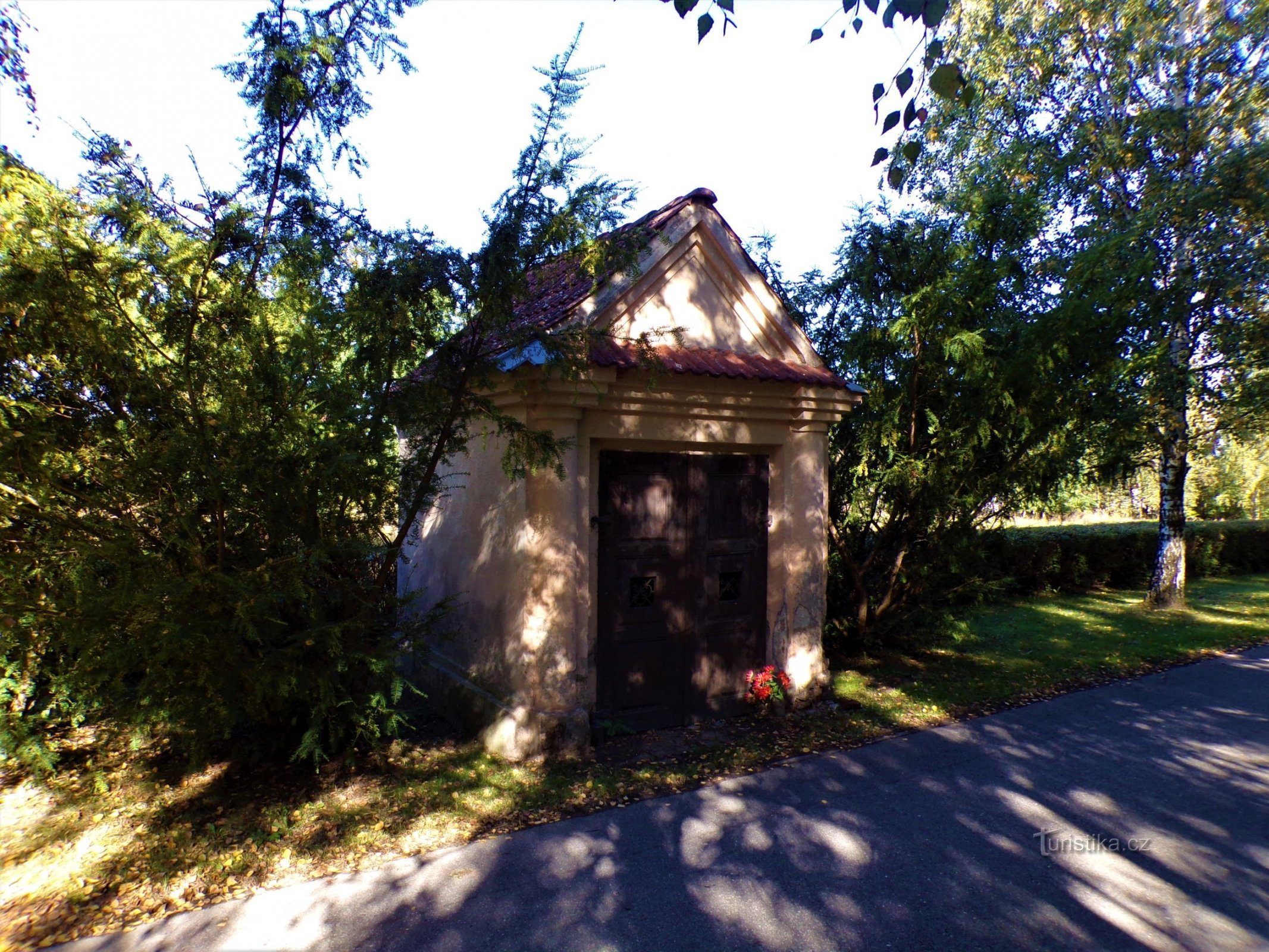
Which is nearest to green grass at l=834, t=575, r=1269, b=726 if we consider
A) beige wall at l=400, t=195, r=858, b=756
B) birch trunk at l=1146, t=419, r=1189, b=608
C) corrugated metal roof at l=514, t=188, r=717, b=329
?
birch trunk at l=1146, t=419, r=1189, b=608

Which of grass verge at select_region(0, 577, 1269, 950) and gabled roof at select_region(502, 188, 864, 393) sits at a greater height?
gabled roof at select_region(502, 188, 864, 393)

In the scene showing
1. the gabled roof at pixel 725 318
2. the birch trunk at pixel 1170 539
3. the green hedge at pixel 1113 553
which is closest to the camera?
the gabled roof at pixel 725 318

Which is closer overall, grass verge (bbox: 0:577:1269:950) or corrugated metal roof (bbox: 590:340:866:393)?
grass verge (bbox: 0:577:1269:950)

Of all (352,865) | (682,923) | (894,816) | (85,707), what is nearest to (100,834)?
(85,707)

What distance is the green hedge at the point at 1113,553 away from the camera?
15.1 metres

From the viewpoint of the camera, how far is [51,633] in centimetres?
391

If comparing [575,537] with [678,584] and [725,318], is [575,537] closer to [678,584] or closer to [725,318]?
[678,584]

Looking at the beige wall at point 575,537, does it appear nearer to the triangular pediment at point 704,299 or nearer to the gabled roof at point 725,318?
the gabled roof at point 725,318

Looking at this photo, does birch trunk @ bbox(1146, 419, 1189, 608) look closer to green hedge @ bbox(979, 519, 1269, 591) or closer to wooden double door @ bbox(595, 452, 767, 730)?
green hedge @ bbox(979, 519, 1269, 591)
